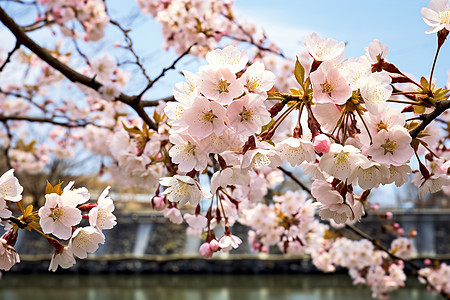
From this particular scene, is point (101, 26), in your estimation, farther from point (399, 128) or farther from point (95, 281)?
point (95, 281)

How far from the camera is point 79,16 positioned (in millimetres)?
2773

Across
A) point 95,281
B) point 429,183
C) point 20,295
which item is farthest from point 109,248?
point 429,183

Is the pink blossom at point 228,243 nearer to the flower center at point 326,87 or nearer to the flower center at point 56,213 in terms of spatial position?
the flower center at point 56,213

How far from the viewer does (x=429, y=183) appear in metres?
0.87

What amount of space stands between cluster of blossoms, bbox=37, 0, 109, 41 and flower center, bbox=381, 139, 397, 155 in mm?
2466

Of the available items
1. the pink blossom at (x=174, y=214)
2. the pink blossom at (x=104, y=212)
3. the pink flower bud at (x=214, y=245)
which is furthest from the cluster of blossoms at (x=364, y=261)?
the pink blossom at (x=104, y=212)

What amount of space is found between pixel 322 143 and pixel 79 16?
2498 millimetres

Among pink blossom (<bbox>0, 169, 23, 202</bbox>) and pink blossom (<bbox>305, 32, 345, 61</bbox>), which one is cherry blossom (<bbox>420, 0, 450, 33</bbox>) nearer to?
pink blossom (<bbox>305, 32, 345, 61</bbox>)

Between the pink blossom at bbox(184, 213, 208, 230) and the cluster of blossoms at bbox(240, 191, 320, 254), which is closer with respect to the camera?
the pink blossom at bbox(184, 213, 208, 230)

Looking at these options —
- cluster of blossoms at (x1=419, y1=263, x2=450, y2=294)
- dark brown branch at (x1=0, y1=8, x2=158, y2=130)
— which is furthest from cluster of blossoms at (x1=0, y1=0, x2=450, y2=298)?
cluster of blossoms at (x1=419, y1=263, x2=450, y2=294)

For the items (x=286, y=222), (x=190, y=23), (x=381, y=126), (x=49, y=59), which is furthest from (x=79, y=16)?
(x=381, y=126)

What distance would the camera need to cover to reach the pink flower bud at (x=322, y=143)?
675 mm

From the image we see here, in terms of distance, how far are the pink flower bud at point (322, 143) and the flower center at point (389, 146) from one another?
0.09 m

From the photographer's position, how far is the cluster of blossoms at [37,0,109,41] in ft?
8.84
